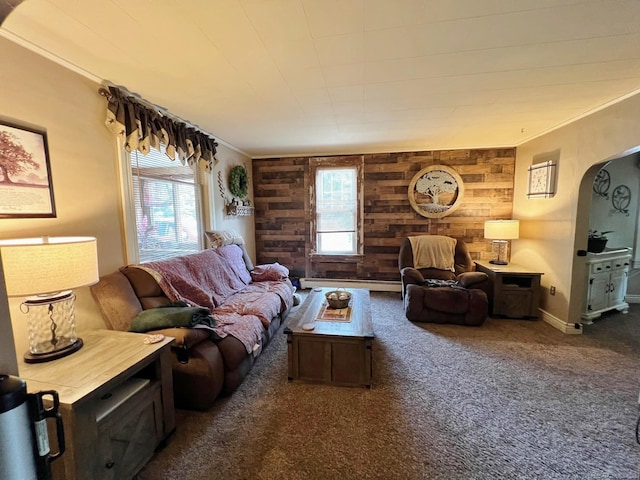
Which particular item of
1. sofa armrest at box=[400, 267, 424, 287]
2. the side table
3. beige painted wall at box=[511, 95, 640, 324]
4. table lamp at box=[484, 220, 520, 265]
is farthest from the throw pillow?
beige painted wall at box=[511, 95, 640, 324]

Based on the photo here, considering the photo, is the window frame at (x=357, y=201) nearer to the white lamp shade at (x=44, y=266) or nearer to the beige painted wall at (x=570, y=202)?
the beige painted wall at (x=570, y=202)

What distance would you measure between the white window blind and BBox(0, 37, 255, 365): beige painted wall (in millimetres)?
3026

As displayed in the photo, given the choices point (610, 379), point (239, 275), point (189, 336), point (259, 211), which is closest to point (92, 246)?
point (189, 336)

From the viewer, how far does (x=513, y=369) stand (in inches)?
94.5

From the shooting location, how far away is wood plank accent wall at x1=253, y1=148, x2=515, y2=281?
4.27 m

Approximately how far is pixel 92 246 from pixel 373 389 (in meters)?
2.11

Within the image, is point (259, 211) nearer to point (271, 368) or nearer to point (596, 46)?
point (271, 368)

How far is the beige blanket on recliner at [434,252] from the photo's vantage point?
13.1ft

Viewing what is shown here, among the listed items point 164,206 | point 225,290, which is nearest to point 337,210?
point 225,290

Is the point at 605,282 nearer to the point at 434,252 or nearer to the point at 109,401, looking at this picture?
the point at 434,252

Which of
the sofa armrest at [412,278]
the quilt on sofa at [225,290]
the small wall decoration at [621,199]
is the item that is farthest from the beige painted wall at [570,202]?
the quilt on sofa at [225,290]

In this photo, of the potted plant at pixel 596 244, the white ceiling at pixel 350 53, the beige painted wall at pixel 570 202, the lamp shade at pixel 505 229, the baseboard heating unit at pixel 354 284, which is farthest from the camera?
the baseboard heating unit at pixel 354 284

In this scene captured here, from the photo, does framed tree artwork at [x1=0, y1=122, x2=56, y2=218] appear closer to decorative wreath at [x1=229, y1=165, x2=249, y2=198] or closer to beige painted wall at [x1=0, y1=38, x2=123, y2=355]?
beige painted wall at [x1=0, y1=38, x2=123, y2=355]

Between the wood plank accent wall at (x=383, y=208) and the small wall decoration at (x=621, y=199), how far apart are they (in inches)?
45.7
